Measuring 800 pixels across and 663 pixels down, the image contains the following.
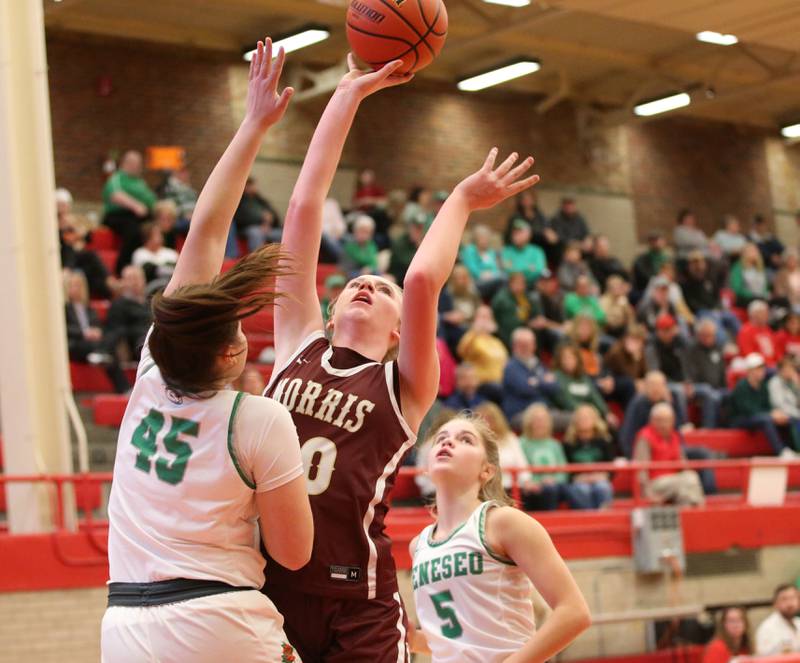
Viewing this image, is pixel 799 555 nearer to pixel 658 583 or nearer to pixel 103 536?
pixel 658 583

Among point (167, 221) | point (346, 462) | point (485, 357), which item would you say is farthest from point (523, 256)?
point (346, 462)

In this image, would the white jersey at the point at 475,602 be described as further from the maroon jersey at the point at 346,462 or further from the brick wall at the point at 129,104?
the brick wall at the point at 129,104

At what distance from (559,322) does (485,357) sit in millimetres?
2169

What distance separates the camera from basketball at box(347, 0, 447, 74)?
393cm

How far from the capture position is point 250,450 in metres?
2.60

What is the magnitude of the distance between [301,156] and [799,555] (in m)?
7.89

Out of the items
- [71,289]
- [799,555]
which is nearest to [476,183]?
[71,289]

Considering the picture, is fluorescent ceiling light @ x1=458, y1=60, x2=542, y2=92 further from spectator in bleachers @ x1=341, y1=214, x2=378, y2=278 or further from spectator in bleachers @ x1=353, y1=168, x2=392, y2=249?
spectator in bleachers @ x1=341, y1=214, x2=378, y2=278

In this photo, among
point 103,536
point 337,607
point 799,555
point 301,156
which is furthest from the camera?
point 301,156

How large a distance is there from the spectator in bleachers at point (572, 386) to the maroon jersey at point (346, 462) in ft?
26.0

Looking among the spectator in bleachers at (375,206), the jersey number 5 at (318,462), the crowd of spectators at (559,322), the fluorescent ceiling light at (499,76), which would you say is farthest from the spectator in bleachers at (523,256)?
the jersey number 5 at (318,462)

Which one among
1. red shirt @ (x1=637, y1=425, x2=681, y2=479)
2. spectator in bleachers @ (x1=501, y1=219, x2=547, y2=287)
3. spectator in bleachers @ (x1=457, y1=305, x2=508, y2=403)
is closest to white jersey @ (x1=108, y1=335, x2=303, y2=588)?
spectator in bleachers @ (x1=457, y1=305, x2=508, y2=403)

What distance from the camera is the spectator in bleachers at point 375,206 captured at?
1339 centimetres

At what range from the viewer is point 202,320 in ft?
8.43
